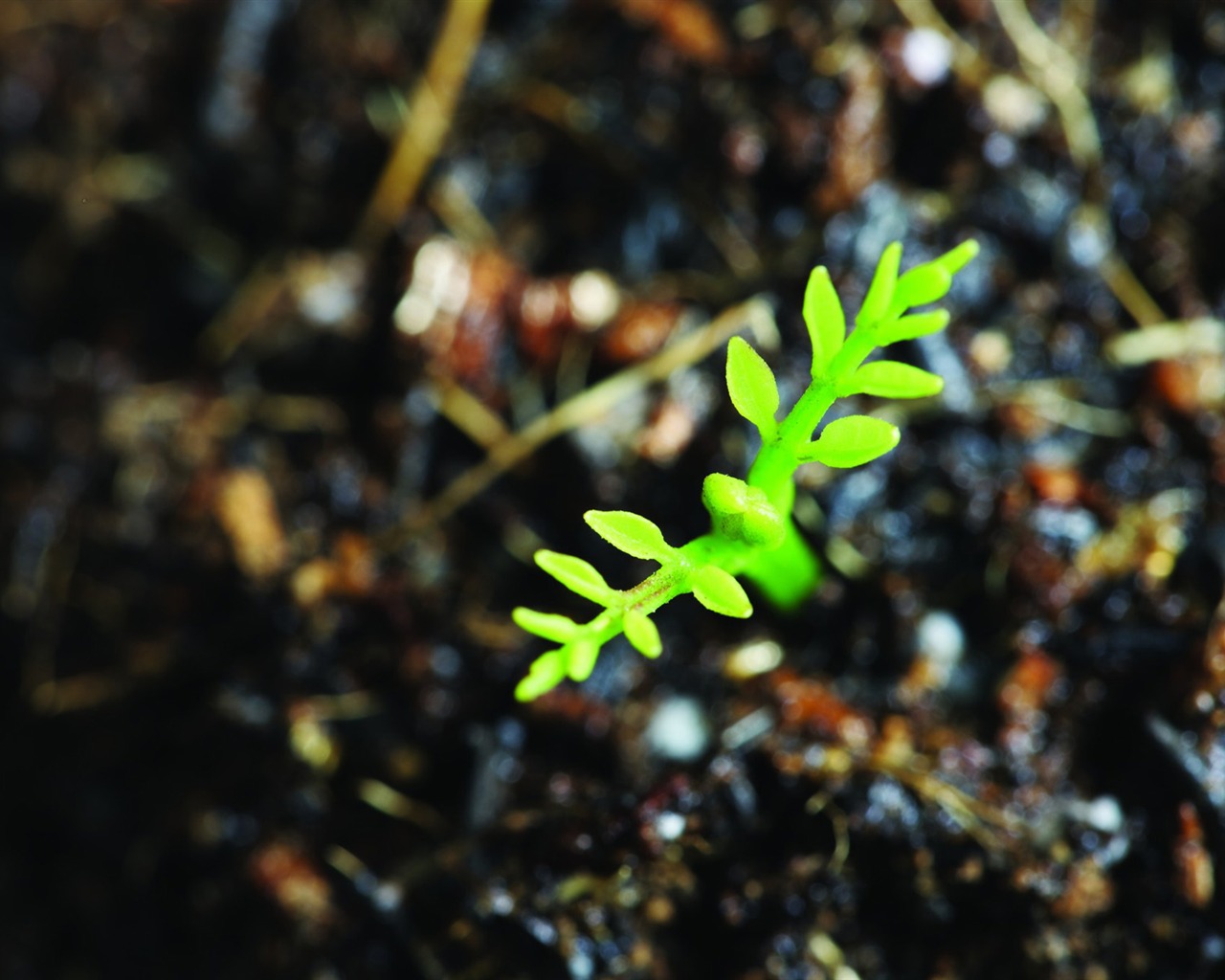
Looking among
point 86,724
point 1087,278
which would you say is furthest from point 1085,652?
point 86,724

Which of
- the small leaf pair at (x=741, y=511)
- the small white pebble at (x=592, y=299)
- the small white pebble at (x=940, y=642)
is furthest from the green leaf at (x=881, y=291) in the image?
the small white pebble at (x=592, y=299)

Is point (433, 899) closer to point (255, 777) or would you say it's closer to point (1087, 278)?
point (255, 777)

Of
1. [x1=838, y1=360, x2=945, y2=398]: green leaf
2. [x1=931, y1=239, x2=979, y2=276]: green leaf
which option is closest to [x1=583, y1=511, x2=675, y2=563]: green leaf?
[x1=838, y1=360, x2=945, y2=398]: green leaf

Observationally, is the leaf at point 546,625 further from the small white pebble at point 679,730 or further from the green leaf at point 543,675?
the small white pebble at point 679,730

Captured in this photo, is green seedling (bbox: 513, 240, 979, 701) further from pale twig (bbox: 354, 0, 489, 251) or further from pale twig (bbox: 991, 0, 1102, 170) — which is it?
pale twig (bbox: 354, 0, 489, 251)

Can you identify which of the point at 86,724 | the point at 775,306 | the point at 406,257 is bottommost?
the point at 86,724

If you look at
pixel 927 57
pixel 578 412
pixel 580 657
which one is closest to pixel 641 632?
pixel 580 657
